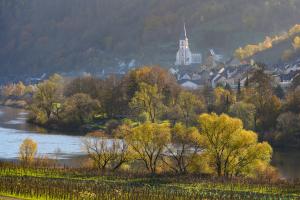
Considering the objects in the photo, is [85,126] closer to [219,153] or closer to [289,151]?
[289,151]

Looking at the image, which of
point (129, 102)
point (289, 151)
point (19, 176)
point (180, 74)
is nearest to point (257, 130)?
point (289, 151)

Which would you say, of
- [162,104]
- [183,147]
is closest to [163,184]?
[183,147]

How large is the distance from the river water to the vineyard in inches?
549

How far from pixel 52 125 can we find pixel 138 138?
55984 mm

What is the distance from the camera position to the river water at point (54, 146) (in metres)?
71.1

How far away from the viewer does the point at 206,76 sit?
174750 mm

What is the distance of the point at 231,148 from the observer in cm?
5803

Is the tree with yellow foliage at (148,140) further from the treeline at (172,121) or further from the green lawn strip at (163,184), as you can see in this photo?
the green lawn strip at (163,184)

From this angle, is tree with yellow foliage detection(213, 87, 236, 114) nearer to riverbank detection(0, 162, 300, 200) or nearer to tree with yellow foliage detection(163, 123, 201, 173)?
tree with yellow foliage detection(163, 123, 201, 173)

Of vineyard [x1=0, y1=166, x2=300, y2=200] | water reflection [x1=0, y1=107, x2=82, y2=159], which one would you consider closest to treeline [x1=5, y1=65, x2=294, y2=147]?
water reflection [x1=0, y1=107, x2=82, y2=159]

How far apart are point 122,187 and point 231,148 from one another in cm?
1421

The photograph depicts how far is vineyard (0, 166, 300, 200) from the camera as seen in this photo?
42156 millimetres

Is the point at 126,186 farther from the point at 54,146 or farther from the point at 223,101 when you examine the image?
the point at 223,101

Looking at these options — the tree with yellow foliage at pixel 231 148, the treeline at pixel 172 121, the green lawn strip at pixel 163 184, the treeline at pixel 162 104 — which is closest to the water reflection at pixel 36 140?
the treeline at pixel 172 121
